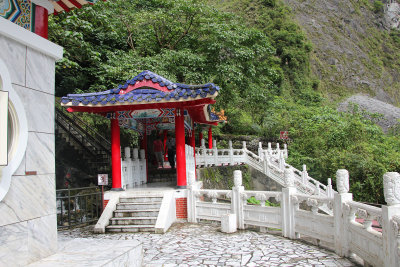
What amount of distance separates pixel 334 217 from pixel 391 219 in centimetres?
186

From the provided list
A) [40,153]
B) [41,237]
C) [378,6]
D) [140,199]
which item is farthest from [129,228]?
[378,6]

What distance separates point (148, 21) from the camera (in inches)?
601

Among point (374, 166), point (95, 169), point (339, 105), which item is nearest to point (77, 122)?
point (95, 169)

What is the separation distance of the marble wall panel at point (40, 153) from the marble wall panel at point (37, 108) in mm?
92

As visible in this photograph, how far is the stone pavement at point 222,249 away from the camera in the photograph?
574cm

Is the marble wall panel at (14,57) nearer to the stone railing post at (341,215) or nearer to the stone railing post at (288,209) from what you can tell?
the stone railing post at (341,215)

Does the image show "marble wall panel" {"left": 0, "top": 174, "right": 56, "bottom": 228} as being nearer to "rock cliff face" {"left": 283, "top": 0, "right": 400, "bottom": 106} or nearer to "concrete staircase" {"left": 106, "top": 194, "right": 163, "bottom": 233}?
"concrete staircase" {"left": 106, "top": 194, "right": 163, "bottom": 233}

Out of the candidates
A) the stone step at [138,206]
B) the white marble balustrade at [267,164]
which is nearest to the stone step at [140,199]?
the stone step at [138,206]

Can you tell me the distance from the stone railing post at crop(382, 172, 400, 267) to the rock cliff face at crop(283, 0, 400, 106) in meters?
42.6

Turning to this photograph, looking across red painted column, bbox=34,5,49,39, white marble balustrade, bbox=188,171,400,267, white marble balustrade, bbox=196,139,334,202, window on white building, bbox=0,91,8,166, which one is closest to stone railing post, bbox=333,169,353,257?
white marble balustrade, bbox=188,171,400,267

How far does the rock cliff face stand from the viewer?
47.5m

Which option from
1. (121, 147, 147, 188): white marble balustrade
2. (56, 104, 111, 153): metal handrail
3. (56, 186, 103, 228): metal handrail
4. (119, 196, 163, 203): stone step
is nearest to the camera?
(56, 186, 103, 228): metal handrail

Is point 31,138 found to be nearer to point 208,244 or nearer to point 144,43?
point 208,244

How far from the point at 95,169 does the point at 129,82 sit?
624cm
